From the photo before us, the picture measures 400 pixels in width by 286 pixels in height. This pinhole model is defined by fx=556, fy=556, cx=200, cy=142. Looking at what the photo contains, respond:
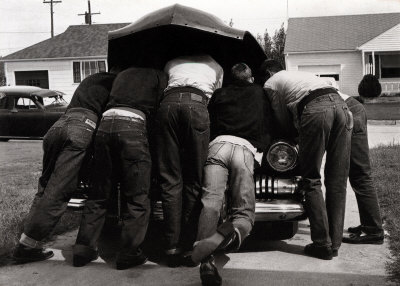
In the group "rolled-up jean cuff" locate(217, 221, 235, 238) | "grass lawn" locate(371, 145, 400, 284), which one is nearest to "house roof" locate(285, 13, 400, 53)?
"grass lawn" locate(371, 145, 400, 284)

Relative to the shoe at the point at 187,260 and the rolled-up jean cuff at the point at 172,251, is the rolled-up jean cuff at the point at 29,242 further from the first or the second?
the shoe at the point at 187,260

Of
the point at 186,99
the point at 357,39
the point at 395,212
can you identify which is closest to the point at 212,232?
the point at 186,99

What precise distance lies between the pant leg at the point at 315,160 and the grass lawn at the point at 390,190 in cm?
66

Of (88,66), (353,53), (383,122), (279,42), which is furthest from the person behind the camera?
(279,42)

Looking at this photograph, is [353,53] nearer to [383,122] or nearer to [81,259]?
[383,122]

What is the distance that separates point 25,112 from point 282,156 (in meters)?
13.5

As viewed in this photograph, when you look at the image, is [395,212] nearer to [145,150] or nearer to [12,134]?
[145,150]

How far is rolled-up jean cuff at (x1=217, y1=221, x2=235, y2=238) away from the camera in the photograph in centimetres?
414

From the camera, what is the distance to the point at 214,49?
619 centimetres

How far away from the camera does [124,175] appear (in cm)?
474

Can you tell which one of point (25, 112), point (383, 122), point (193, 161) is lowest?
point (193, 161)

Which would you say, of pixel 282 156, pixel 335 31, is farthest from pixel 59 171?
pixel 335 31

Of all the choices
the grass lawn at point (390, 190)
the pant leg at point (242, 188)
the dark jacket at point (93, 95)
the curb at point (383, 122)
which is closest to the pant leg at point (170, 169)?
the pant leg at point (242, 188)

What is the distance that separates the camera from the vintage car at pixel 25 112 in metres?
17.0
